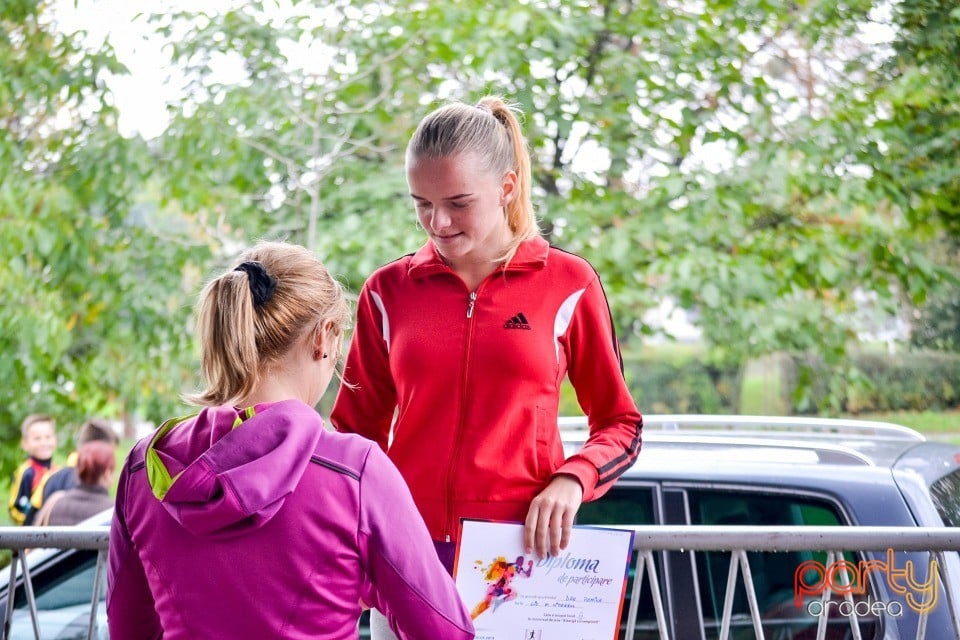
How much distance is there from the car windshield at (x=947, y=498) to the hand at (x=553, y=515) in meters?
1.32

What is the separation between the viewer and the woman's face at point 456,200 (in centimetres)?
185

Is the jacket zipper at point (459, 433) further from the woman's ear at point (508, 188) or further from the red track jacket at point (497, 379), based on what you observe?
the woman's ear at point (508, 188)

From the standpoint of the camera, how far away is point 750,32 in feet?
18.0

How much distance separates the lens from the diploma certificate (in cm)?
186

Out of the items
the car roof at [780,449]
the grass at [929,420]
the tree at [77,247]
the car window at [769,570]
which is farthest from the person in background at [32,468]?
the grass at [929,420]

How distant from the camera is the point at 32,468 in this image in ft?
18.7

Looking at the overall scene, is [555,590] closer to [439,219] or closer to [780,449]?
[439,219]

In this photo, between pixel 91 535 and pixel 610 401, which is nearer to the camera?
pixel 610 401

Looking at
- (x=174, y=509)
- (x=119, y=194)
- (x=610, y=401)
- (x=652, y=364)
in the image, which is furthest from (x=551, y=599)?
(x=652, y=364)

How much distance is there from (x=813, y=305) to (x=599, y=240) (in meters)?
1.20

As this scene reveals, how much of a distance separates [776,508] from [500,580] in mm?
1187

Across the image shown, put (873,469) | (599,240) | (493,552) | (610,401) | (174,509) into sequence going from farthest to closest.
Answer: (599,240), (873,469), (610,401), (493,552), (174,509)

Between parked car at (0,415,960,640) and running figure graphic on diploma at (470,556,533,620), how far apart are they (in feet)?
3.02

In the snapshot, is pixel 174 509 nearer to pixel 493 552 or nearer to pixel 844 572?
pixel 493 552
